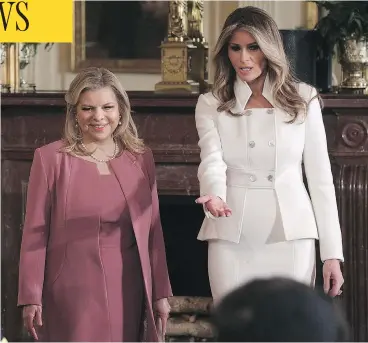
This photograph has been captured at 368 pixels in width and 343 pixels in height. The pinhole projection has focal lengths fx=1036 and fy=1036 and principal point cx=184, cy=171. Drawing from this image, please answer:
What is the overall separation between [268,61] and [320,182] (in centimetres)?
35

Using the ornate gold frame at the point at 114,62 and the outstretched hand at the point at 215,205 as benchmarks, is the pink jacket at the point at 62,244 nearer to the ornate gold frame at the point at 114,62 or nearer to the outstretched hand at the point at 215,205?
the outstretched hand at the point at 215,205

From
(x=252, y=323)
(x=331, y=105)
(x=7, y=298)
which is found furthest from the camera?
(x=7, y=298)

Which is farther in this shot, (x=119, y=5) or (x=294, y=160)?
(x=119, y=5)

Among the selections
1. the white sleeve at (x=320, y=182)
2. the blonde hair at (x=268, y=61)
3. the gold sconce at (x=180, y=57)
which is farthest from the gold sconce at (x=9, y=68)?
the white sleeve at (x=320, y=182)

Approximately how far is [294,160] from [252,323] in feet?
5.35

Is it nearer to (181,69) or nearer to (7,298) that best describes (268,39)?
(181,69)

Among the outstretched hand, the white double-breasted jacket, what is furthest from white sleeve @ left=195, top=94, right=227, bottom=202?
the outstretched hand

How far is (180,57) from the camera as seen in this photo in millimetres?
4715

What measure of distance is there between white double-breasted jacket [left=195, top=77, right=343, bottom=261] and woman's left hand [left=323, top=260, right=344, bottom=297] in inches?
1.1

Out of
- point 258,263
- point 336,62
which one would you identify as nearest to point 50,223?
point 258,263

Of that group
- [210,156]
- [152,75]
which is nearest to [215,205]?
[210,156]

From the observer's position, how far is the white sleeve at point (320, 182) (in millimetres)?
2746

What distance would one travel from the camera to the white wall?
516cm

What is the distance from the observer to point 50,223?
2809mm
